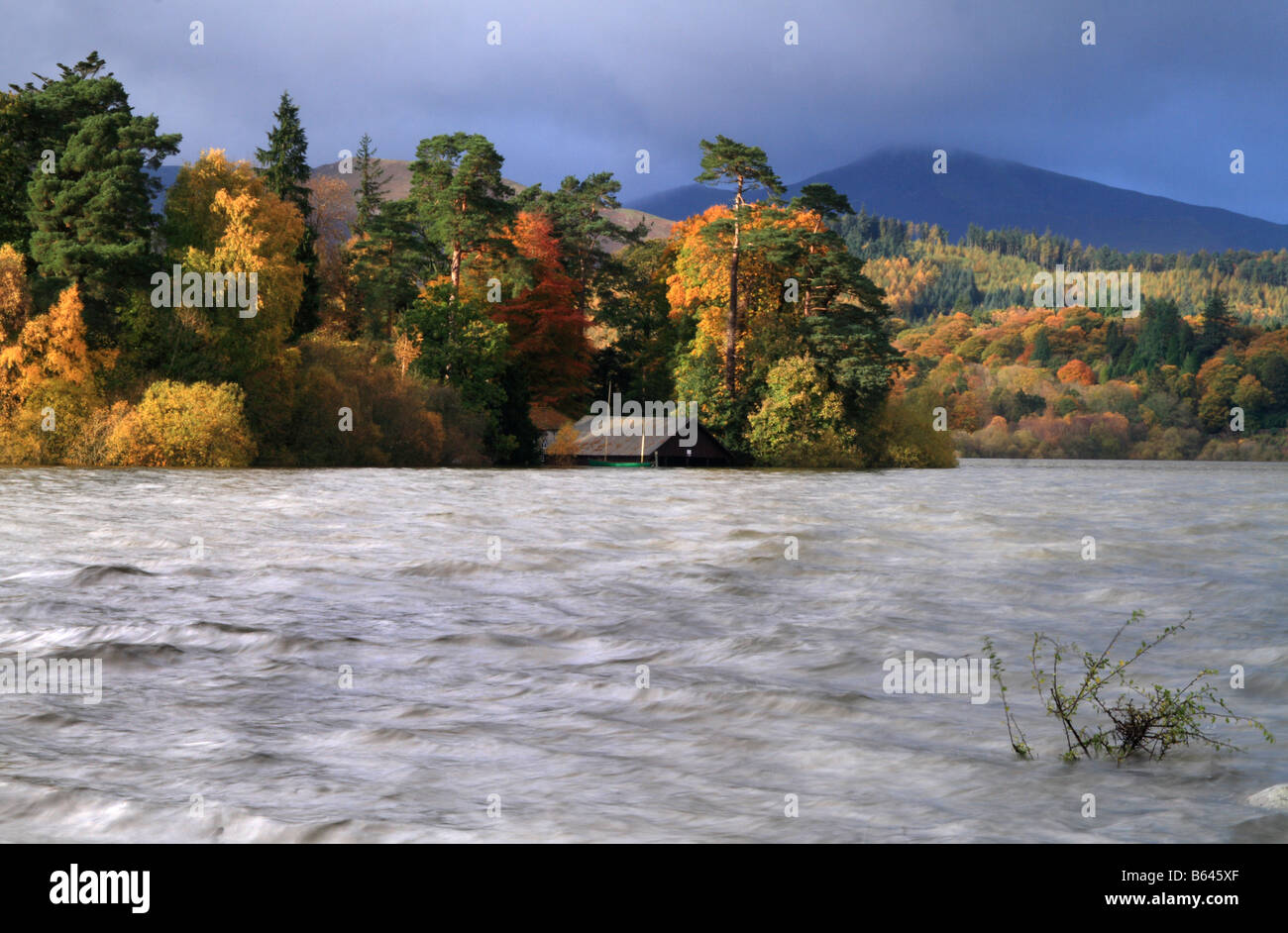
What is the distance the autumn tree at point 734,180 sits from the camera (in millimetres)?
70375

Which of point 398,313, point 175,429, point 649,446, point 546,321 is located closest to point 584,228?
point 546,321

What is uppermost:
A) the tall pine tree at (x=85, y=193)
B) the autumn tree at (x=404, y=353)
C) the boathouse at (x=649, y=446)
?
the tall pine tree at (x=85, y=193)

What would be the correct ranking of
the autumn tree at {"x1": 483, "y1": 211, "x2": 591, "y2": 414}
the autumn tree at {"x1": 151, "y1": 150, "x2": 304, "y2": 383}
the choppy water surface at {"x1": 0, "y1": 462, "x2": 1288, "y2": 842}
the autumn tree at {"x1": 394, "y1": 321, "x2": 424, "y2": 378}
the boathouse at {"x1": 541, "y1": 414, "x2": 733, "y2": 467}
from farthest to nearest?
the autumn tree at {"x1": 483, "y1": 211, "x2": 591, "y2": 414}
the boathouse at {"x1": 541, "y1": 414, "x2": 733, "y2": 467}
the autumn tree at {"x1": 394, "y1": 321, "x2": 424, "y2": 378}
the autumn tree at {"x1": 151, "y1": 150, "x2": 304, "y2": 383}
the choppy water surface at {"x1": 0, "y1": 462, "x2": 1288, "y2": 842}

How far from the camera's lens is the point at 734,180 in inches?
2840

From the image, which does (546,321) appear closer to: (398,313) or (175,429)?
(398,313)

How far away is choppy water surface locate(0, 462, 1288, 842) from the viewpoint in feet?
22.9

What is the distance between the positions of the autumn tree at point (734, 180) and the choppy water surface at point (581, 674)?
42.0m

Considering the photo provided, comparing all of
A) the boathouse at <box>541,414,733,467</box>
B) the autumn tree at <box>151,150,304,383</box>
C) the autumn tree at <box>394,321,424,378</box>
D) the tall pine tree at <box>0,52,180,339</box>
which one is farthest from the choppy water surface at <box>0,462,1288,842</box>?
the boathouse at <box>541,414,733,467</box>

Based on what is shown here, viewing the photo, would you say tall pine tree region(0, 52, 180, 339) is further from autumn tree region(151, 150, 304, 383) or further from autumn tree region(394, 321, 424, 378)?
autumn tree region(394, 321, 424, 378)

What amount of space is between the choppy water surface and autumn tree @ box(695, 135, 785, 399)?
4204 centimetres

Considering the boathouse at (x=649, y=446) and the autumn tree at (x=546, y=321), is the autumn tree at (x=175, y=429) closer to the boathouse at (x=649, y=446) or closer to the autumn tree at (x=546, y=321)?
the boathouse at (x=649, y=446)

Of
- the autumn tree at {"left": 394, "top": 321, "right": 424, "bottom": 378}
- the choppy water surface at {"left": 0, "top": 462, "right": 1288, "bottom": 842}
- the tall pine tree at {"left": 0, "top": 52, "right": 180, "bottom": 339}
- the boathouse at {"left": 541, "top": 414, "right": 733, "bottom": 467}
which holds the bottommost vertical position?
the choppy water surface at {"left": 0, "top": 462, "right": 1288, "bottom": 842}

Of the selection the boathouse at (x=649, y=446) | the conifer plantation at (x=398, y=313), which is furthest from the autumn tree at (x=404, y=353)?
the boathouse at (x=649, y=446)

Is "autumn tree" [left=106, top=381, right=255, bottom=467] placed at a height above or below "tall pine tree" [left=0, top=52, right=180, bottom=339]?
below
